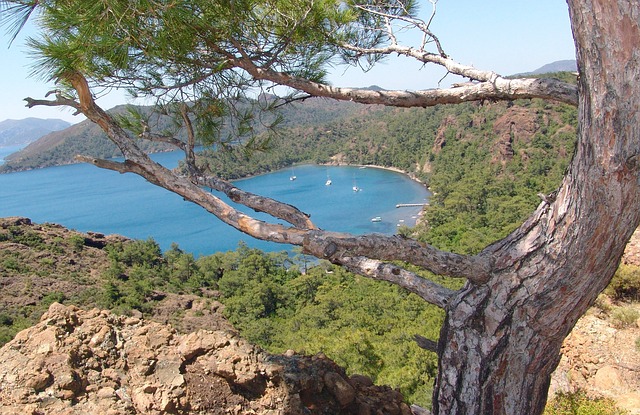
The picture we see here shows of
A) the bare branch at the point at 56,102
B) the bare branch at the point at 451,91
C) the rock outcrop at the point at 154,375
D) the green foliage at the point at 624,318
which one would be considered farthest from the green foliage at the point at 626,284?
the bare branch at the point at 56,102

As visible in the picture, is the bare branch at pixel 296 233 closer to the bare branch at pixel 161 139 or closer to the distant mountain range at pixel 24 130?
the bare branch at pixel 161 139

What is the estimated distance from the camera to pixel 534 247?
3.71 ft

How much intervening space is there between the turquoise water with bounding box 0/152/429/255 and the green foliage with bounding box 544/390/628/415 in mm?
19471

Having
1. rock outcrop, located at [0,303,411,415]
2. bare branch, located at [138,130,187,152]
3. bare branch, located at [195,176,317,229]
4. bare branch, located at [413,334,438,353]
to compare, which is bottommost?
rock outcrop, located at [0,303,411,415]

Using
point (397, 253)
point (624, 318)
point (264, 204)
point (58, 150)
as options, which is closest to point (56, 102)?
point (264, 204)

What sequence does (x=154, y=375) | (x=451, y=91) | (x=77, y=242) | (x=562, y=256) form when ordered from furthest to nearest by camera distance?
(x=77, y=242)
(x=154, y=375)
(x=451, y=91)
(x=562, y=256)

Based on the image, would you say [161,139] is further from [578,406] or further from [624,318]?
[624,318]

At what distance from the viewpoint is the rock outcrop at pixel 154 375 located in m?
1.52

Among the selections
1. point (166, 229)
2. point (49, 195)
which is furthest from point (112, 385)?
point (49, 195)

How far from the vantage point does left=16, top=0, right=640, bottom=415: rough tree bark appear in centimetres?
94

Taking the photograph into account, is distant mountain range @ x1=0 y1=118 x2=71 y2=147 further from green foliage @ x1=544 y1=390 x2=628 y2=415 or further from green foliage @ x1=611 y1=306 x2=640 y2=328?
green foliage @ x1=544 y1=390 x2=628 y2=415

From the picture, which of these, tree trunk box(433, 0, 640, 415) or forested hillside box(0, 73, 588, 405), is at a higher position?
tree trunk box(433, 0, 640, 415)

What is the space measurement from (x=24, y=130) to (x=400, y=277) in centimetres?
19199

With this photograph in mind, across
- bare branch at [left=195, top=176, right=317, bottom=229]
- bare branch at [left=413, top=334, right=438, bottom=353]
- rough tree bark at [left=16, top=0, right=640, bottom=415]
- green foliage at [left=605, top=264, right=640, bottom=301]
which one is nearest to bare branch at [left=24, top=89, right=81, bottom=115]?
rough tree bark at [left=16, top=0, right=640, bottom=415]
